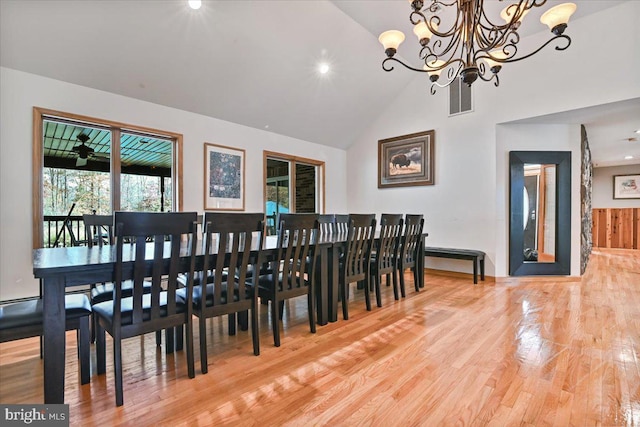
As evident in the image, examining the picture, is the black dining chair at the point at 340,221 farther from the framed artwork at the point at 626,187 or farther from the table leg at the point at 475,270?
the framed artwork at the point at 626,187

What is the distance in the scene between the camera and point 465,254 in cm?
461

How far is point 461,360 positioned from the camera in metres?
2.12

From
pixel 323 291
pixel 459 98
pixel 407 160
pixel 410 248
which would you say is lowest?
pixel 323 291

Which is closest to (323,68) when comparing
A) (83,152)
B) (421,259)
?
(421,259)

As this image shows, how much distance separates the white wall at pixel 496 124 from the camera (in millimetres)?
3764

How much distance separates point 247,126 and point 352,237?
9.94 ft

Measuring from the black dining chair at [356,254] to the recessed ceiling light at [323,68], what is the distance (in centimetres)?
268

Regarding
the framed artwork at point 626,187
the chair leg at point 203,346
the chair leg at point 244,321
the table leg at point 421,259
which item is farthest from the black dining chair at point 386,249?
the framed artwork at point 626,187

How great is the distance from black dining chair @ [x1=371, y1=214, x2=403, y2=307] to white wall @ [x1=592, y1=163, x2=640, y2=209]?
8903mm

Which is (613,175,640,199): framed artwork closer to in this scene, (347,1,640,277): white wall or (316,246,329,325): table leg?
(347,1,640,277): white wall

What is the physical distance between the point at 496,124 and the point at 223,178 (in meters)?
4.31

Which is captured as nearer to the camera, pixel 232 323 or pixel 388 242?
pixel 232 323

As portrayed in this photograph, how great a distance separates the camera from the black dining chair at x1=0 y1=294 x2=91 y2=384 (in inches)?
61.3

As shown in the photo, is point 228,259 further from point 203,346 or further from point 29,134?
point 29,134
